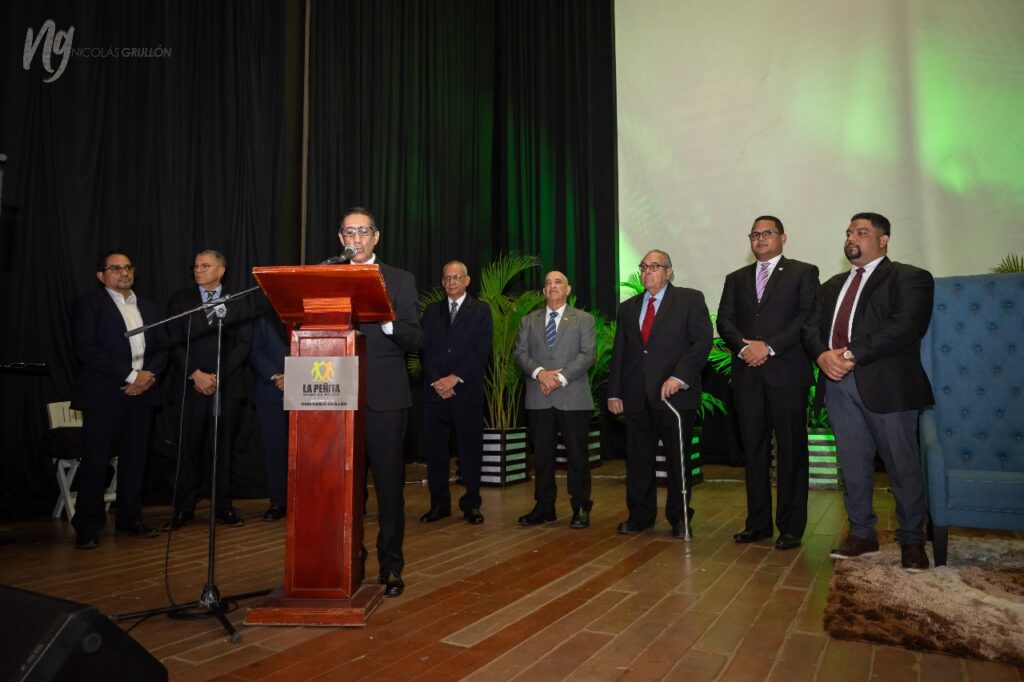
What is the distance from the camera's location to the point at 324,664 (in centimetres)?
203

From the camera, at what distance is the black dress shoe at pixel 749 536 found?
368 centimetres

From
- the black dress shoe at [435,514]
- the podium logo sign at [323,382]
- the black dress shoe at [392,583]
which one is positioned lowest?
the black dress shoe at [435,514]

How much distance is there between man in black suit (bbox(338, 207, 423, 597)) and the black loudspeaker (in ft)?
4.91

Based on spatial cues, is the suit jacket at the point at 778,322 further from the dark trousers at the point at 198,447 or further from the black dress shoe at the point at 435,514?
the dark trousers at the point at 198,447

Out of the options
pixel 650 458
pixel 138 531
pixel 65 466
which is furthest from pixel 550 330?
pixel 65 466

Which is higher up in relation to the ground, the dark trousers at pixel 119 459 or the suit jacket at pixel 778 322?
the suit jacket at pixel 778 322

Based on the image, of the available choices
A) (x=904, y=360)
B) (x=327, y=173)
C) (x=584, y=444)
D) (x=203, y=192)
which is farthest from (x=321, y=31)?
(x=904, y=360)

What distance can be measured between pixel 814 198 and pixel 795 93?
102cm

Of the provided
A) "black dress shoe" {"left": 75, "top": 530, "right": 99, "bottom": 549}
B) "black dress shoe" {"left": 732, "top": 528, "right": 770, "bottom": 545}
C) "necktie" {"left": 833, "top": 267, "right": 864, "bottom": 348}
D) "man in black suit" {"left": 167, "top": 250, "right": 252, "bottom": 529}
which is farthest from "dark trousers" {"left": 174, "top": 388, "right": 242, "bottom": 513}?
"necktie" {"left": 833, "top": 267, "right": 864, "bottom": 348}

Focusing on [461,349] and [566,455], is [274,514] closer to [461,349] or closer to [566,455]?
[461,349]

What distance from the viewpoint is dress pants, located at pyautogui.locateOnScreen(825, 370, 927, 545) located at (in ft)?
10.4

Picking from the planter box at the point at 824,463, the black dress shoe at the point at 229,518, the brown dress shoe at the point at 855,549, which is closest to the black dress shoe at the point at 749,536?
the brown dress shoe at the point at 855,549

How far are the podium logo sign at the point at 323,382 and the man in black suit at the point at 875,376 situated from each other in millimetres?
2293

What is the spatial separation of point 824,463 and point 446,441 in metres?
3.25
